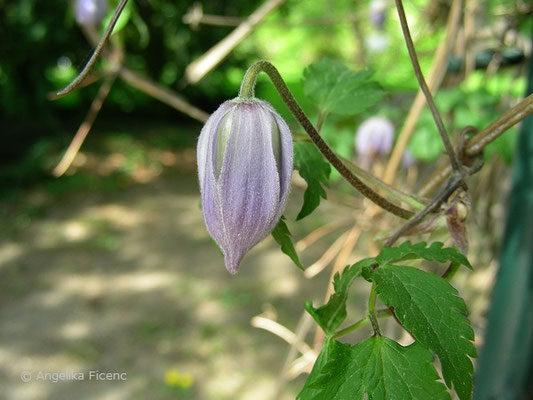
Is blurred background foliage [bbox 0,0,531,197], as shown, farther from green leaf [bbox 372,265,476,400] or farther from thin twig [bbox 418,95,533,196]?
green leaf [bbox 372,265,476,400]

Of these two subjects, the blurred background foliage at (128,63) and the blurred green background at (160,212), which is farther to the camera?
the blurred background foliage at (128,63)

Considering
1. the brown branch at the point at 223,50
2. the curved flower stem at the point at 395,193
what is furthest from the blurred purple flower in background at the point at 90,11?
the curved flower stem at the point at 395,193

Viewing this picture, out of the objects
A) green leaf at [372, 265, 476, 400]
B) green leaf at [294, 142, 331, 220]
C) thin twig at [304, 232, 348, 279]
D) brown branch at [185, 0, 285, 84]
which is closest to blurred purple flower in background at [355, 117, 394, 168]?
thin twig at [304, 232, 348, 279]

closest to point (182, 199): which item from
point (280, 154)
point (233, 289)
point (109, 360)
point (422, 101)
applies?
point (233, 289)

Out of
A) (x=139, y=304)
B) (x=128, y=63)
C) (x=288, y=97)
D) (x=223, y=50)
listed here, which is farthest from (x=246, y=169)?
(x=128, y=63)

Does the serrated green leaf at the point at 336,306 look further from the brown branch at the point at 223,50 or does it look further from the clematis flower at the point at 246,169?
the brown branch at the point at 223,50
